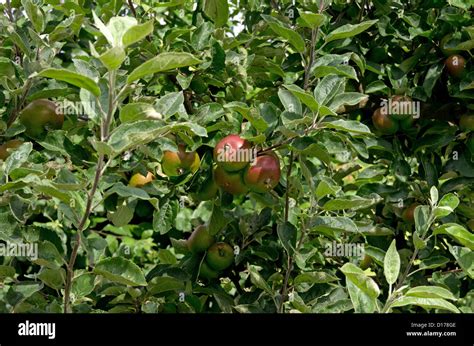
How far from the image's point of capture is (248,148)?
5.53 feet

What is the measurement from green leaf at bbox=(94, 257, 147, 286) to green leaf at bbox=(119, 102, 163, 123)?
0.31m

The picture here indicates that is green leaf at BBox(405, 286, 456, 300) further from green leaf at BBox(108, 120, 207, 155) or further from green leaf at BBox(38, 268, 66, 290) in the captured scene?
green leaf at BBox(38, 268, 66, 290)

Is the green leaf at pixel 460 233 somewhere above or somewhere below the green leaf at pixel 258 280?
above

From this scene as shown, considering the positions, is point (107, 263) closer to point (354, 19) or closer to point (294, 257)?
point (294, 257)

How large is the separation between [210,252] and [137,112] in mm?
634

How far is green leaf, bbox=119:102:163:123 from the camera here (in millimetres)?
1354

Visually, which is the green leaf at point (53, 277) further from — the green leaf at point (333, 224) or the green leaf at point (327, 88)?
the green leaf at point (327, 88)

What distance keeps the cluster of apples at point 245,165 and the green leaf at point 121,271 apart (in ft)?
1.13

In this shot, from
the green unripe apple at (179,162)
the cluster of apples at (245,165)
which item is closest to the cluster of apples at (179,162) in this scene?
the green unripe apple at (179,162)

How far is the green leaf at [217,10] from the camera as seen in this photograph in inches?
73.2

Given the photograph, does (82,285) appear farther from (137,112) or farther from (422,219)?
(422,219)
